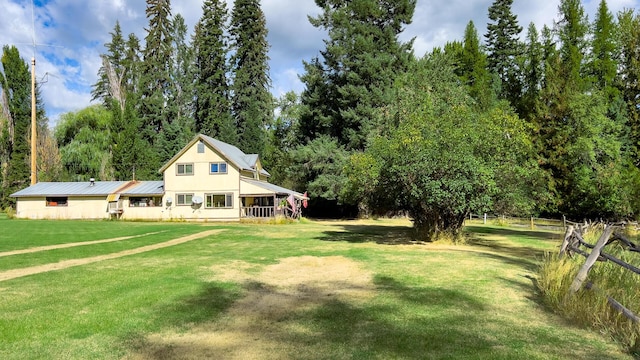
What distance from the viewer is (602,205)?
31.7 metres

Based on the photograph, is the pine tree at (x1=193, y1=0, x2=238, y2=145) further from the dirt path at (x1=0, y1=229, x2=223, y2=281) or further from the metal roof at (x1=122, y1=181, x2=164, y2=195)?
the dirt path at (x1=0, y1=229, x2=223, y2=281)

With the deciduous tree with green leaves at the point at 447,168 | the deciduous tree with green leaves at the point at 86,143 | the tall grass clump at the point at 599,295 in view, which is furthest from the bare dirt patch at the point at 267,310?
the deciduous tree with green leaves at the point at 86,143

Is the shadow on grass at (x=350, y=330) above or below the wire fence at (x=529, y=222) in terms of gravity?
above

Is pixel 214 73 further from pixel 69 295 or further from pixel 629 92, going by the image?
pixel 69 295

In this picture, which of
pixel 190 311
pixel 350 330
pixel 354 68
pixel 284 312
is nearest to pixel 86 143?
pixel 354 68

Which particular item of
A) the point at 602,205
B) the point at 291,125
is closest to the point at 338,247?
the point at 602,205

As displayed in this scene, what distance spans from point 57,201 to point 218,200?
14.6 meters

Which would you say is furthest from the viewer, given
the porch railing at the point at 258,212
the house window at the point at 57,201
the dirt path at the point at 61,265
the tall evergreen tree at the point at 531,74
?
the tall evergreen tree at the point at 531,74

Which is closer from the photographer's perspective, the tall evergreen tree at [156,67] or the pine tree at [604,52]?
the pine tree at [604,52]

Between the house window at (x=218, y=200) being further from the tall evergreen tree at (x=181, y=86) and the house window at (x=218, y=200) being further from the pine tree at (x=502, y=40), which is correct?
the pine tree at (x=502, y=40)

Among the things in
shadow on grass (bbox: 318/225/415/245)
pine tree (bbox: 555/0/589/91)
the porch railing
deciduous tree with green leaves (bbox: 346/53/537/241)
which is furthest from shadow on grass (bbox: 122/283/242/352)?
pine tree (bbox: 555/0/589/91)

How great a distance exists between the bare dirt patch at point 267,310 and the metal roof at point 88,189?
27.5 metres

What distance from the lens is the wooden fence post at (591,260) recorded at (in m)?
6.88

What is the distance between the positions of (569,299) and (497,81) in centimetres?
4158
